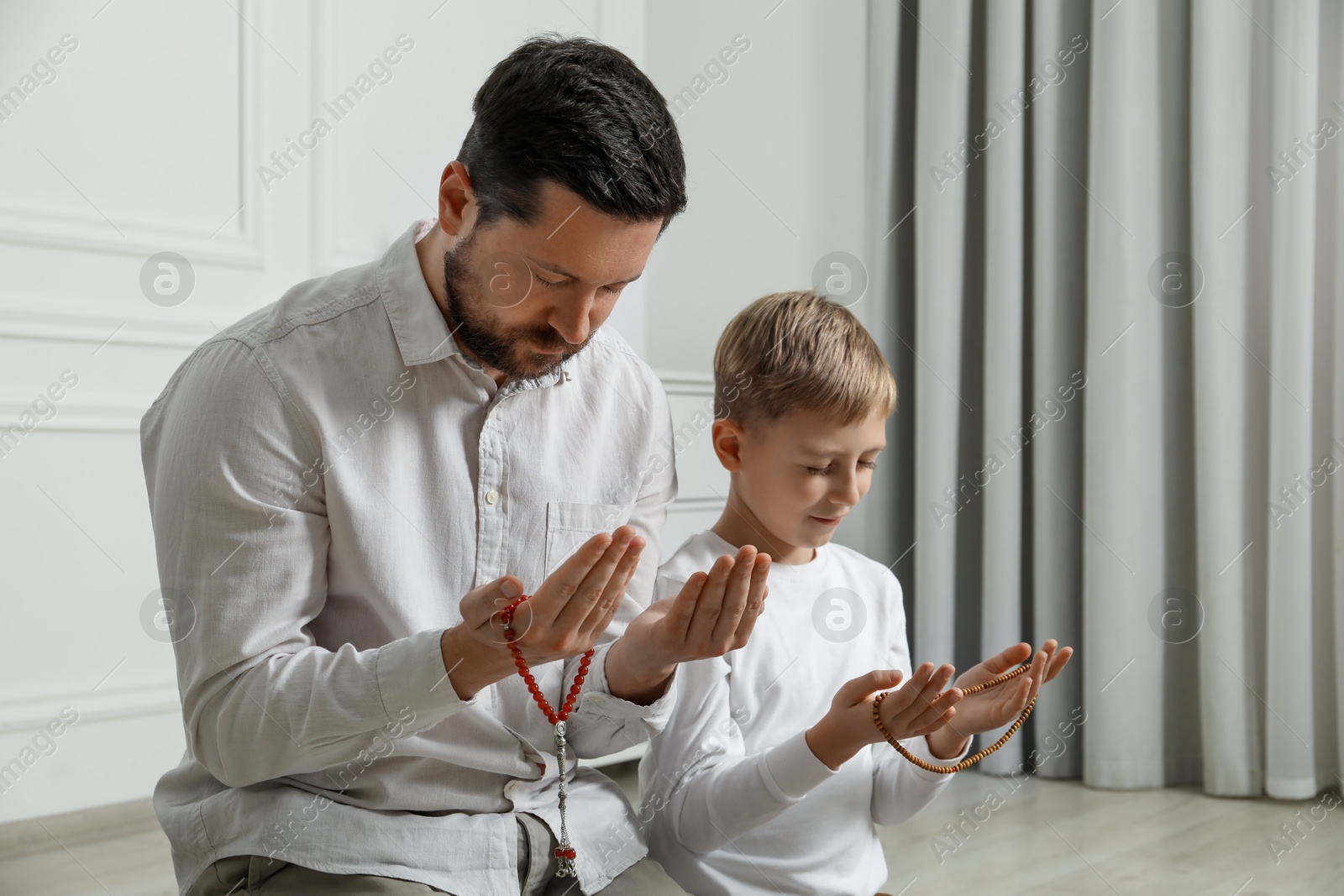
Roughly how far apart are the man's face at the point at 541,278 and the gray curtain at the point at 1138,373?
1.45m

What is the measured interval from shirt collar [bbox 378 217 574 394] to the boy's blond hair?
32cm

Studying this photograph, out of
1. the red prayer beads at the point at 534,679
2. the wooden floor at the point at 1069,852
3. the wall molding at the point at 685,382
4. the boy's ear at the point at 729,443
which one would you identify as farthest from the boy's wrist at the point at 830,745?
the wall molding at the point at 685,382

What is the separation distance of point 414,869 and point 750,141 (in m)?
1.92

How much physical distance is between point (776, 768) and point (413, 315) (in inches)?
20.4

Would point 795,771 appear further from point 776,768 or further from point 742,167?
point 742,167

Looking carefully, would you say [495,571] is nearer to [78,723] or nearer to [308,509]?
[308,509]

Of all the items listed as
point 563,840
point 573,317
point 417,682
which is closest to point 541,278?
point 573,317

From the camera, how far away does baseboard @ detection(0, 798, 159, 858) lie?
1.52m

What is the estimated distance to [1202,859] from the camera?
164 centimetres

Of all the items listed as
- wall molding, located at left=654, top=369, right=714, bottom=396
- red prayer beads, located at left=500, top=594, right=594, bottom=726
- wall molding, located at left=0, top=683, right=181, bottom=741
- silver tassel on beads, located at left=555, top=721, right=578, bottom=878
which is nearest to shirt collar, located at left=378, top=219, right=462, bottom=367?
red prayer beads, located at left=500, top=594, right=594, bottom=726

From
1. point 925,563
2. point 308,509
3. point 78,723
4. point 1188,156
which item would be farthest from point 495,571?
point 1188,156

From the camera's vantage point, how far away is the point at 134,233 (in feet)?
5.46

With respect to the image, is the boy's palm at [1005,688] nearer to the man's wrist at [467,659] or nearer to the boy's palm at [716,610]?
the boy's palm at [716,610]

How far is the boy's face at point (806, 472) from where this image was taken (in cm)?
115
